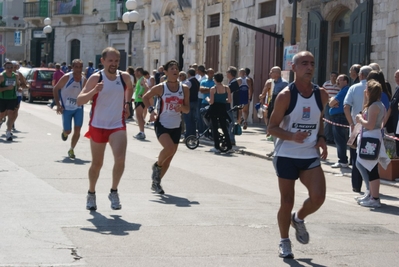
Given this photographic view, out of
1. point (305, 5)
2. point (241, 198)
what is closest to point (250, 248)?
point (241, 198)

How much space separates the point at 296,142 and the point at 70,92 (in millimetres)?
8221

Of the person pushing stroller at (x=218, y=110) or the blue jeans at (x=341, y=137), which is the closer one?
the blue jeans at (x=341, y=137)

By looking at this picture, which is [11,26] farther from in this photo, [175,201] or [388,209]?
[388,209]

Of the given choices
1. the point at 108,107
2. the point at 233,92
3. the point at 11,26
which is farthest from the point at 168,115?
the point at 11,26

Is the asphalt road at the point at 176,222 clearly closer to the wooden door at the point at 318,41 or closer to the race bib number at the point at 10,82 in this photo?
the race bib number at the point at 10,82

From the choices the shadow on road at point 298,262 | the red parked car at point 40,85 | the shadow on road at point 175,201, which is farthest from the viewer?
the red parked car at point 40,85

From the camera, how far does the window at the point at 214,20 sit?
1180 inches

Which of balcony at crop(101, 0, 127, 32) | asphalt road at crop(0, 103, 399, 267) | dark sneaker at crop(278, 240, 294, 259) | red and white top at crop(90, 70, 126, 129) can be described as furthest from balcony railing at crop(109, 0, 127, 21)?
dark sneaker at crop(278, 240, 294, 259)

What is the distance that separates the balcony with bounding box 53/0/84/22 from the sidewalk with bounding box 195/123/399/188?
102ft

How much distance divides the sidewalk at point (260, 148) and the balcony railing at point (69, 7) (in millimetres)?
30941

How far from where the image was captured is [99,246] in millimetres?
7301

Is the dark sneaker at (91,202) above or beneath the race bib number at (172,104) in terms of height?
beneath

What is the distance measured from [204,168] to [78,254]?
7.36 meters

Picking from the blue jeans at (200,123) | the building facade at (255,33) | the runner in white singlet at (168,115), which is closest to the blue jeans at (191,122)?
the blue jeans at (200,123)
